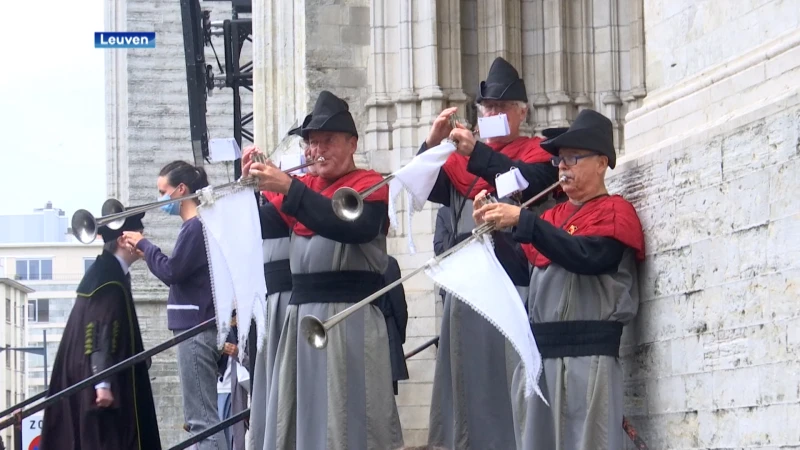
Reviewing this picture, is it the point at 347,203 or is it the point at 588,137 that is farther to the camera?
the point at 347,203

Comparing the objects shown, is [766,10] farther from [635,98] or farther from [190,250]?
[635,98]

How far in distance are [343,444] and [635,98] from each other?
17.5 feet

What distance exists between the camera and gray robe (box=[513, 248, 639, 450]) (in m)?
6.93

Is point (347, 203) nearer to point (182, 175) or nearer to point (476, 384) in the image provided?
point (476, 384)

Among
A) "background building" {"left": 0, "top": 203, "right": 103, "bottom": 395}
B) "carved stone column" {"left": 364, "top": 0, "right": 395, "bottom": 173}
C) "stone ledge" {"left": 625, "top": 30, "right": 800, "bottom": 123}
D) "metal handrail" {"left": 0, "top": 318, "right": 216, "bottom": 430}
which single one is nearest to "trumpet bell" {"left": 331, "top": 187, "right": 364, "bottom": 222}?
"stone ledge" {"left": 625, "top": 30, "right": 800, "bottom": 123}

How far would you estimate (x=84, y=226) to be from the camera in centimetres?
832

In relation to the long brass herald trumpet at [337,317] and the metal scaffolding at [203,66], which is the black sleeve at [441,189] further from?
the metal scaffolding at [203,66]

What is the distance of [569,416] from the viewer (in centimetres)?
701

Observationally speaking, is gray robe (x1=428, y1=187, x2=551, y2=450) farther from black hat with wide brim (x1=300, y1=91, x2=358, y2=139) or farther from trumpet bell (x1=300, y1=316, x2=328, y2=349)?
trumpet bell (x1=300, y1=316, x2=328, y2=349)

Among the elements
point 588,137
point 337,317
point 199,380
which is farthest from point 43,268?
point 588,137

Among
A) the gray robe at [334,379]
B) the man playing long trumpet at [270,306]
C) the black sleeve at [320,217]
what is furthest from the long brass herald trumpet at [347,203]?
the man playing long trumpet at [270,306]

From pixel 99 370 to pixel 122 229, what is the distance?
0.84m

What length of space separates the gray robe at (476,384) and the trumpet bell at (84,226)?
177 centimetres

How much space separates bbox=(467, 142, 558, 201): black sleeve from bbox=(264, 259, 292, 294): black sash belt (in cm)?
118
